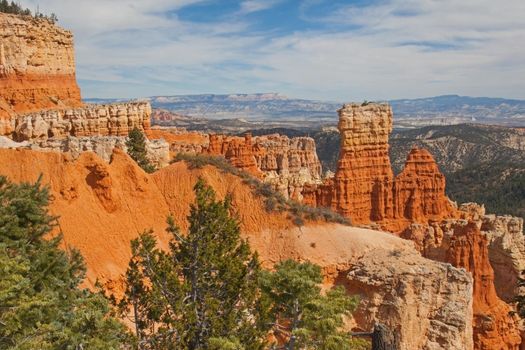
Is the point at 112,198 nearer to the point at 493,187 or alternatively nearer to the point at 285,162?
the point at 285,162

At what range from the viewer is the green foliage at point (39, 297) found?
33.3 ft

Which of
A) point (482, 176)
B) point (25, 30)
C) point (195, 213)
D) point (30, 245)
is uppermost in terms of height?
point (25, 30)

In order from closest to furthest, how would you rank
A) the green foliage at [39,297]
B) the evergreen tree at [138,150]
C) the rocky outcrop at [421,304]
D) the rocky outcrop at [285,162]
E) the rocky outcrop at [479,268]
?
the green foliage at [39,297] → the rocky outcrop at [421,304] → the rocky outcrop at [479,268] → the evergreen tree at [138,150] → the rocky outcrop at [285,162]

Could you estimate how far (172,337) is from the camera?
472 inches

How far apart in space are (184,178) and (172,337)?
16608 mm

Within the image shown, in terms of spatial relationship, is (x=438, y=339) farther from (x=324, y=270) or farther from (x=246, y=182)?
(x=246, y=182)

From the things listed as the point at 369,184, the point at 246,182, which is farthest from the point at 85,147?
the point at 369,184

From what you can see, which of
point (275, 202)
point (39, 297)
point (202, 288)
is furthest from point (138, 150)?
point (39, 297)

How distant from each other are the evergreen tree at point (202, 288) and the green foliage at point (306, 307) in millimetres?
571

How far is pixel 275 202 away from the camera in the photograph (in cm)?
2723

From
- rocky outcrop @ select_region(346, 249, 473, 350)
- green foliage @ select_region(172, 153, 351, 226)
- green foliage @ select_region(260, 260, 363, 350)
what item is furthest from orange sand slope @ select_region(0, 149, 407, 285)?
green foliage @ select_region(260, 260, 363, 350)

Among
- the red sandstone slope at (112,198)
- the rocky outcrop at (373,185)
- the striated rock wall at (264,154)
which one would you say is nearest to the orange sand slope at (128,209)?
the red sandstone slope at (112,198)

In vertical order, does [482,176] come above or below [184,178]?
below

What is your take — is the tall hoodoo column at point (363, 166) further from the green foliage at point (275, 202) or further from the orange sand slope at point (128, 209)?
the orange sand slope at point (128, 209)
